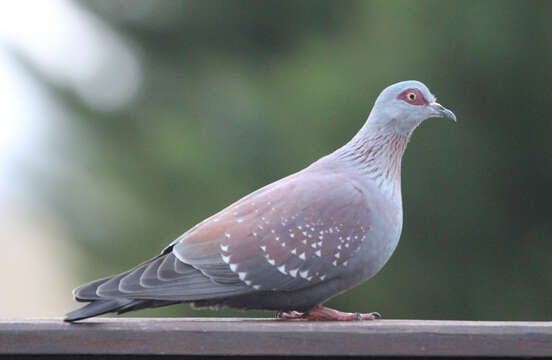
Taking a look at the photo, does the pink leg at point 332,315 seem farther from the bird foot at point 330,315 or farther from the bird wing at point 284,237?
the bird wing at point 284,237

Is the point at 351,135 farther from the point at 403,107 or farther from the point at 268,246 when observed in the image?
the point at 268,246

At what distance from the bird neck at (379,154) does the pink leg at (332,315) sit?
1.70 ft

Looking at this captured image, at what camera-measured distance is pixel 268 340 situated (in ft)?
7.55

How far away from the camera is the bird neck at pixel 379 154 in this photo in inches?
132

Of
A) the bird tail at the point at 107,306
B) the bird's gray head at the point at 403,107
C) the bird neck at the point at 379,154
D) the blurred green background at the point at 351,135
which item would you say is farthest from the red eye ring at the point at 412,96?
the blurred green background at the point at 351,135

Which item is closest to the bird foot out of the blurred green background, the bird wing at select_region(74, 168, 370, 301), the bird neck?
the bird wing at select_region(74, 168, 370, 301)

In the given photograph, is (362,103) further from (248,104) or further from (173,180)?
(173,180)

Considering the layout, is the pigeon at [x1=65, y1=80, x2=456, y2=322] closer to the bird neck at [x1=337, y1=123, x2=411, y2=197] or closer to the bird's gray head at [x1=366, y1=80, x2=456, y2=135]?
the bird neck at [x1=337, y1=123, x2=411, y2=197]

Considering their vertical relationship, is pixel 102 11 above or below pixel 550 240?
above

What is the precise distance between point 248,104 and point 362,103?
3.19 feet

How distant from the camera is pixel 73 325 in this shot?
93.3 inches

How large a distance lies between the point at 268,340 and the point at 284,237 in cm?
78

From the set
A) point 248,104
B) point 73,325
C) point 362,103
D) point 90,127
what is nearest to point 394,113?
point 73,325

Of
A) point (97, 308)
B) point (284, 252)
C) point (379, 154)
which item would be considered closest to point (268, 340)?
point (97, 308)
